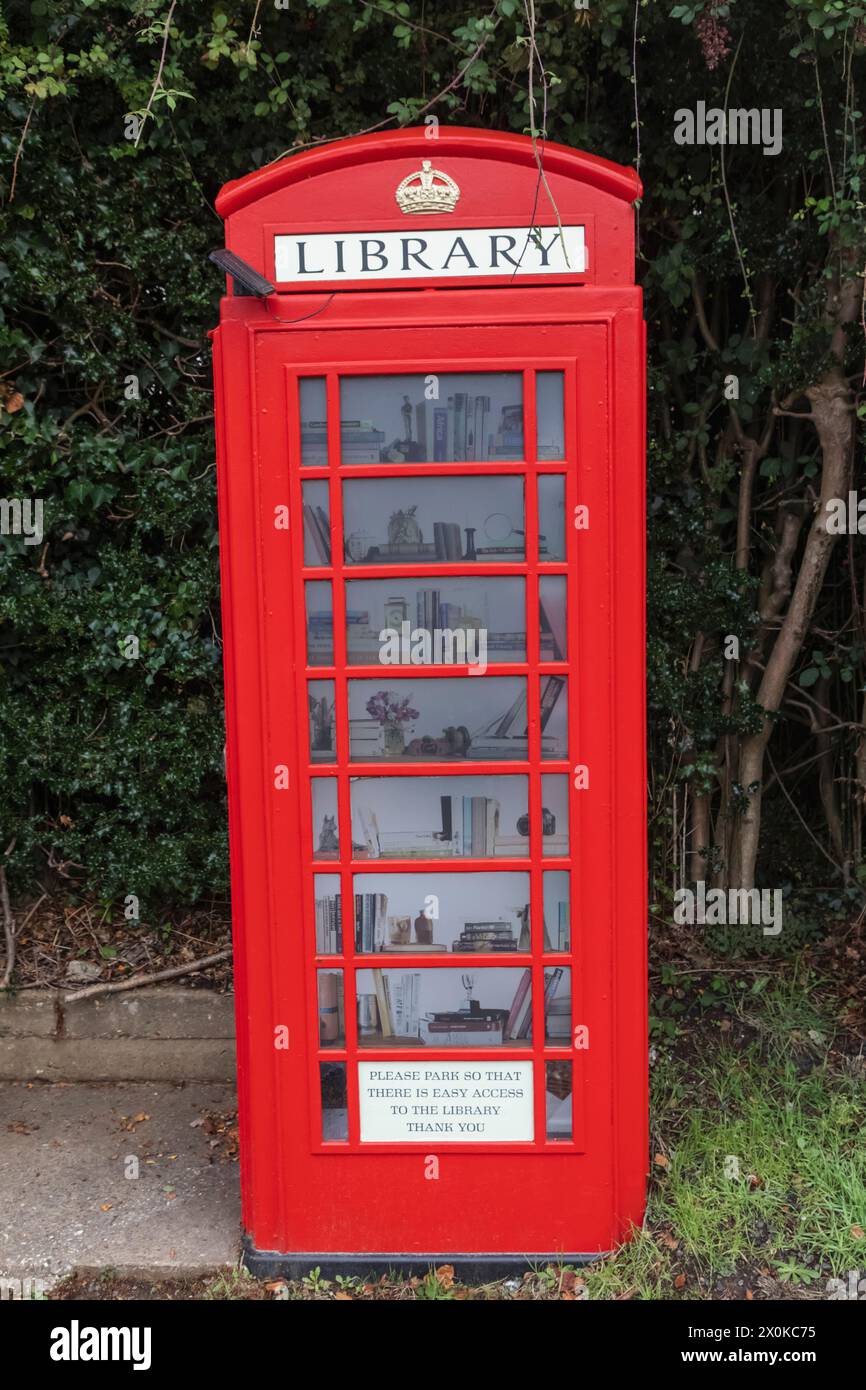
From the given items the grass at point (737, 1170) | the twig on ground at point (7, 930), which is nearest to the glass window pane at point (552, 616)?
the grass at point (737, 1170)

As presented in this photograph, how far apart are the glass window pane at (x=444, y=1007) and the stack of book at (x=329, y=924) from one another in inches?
4.4

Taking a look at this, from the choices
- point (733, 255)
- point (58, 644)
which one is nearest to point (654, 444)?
point (733, 255)

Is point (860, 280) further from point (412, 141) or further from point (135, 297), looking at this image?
point (135, 297)

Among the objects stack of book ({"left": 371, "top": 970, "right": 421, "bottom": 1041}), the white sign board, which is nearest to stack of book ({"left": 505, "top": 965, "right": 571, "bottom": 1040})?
stack of book ({"left": 371, "top": 970, "right": 421, "bottom": 1041})

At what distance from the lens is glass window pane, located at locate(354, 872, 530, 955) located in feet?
9.05

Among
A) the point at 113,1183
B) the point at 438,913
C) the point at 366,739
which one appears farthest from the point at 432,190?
the point at 113,1183

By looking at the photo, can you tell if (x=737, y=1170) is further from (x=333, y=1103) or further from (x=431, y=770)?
(x=431, y=770)

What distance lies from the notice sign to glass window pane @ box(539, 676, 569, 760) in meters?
0.85

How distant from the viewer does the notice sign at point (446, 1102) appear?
2779 mm

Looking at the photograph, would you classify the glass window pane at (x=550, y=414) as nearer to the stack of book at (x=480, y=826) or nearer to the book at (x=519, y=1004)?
the stack of book at (x=480, y=826)

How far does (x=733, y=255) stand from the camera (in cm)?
382

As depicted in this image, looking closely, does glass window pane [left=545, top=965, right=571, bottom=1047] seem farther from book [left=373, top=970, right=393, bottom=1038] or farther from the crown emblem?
the crown emblem

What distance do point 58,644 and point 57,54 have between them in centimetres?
203

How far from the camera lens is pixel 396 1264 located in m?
2.82
